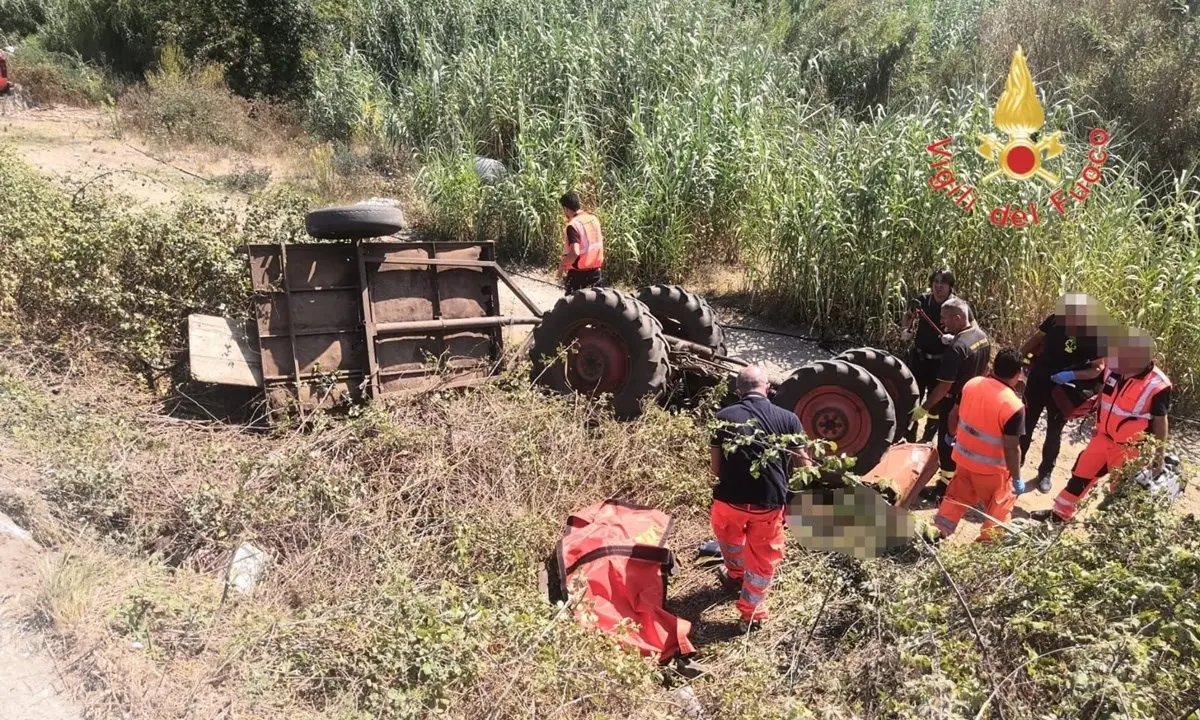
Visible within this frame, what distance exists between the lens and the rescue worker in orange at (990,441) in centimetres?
398

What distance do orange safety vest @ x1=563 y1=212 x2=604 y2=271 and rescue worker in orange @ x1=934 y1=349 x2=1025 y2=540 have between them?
11.5 feet

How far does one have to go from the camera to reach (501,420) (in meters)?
4.95

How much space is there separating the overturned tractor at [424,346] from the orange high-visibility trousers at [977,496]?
0.58 metres

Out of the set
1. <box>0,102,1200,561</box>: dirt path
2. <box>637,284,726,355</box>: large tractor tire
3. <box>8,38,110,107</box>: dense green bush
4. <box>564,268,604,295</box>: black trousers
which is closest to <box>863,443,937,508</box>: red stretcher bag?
<box>0,102,1200,561</box>: dirt path

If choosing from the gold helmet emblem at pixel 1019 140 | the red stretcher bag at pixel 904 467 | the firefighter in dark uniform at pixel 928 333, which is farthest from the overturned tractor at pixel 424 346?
the gold helmet emblem at pixel 1019 140

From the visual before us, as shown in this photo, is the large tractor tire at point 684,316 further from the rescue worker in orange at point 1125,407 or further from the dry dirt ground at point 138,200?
the rescue worker in orange at point 1125,407

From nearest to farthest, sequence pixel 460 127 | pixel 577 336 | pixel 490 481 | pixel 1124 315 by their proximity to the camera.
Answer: pixel 490 481, pixel 577 336, pixel 1124 315, pixel 460 127

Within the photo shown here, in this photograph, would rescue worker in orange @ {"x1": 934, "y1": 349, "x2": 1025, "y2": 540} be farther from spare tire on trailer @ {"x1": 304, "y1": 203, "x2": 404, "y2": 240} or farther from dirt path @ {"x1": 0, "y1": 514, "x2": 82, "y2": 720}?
dirt path @ {"x1": 0, "y1": 514, "x2": 82, "y2": 720}

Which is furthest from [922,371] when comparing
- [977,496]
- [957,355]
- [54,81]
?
[54,81]

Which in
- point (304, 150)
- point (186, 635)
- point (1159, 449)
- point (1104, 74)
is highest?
point (1104, 74)

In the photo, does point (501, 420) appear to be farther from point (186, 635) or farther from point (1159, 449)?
point (1159, 449)

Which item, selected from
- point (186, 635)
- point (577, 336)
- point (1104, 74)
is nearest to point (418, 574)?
point (186, 635)

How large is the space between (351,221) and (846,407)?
3430mm

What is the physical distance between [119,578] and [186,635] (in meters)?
0.59
